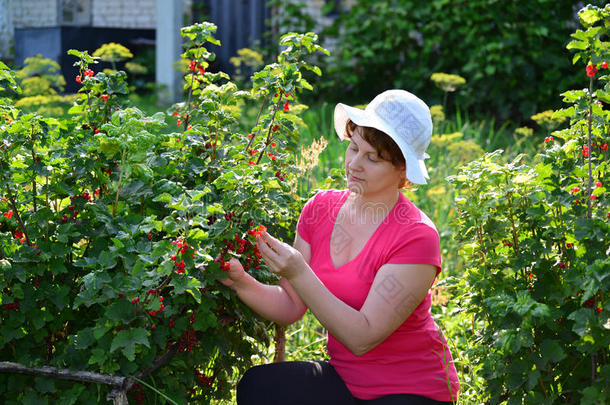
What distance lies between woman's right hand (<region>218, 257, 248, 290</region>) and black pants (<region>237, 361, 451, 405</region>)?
1.08 ft

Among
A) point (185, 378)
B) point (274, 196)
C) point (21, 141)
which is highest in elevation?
point (21, 141)

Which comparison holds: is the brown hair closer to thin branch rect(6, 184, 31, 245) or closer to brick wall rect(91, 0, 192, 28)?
thin branch rect(6, 184, 31, 245)

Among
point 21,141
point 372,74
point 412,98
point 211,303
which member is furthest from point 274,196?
point 372,74

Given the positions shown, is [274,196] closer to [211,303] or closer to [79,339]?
[211,303]

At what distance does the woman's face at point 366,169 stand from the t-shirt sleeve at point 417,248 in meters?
0.17

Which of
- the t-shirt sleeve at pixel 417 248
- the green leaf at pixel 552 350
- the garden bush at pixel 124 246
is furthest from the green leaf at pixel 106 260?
the green leaf at pixel 552 350

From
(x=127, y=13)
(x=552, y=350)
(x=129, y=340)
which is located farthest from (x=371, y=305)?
(x=127, y=13)

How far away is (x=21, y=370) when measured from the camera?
1.99 meters

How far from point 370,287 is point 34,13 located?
9055 millimetres

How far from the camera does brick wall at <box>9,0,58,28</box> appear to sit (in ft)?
31.3

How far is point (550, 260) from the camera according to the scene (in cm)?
204

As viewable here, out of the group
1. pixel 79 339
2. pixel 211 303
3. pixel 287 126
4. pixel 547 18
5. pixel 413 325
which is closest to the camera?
pixel 79 339

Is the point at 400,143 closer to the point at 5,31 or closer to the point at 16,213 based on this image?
the point at 16,213

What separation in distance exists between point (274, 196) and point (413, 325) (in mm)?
591
